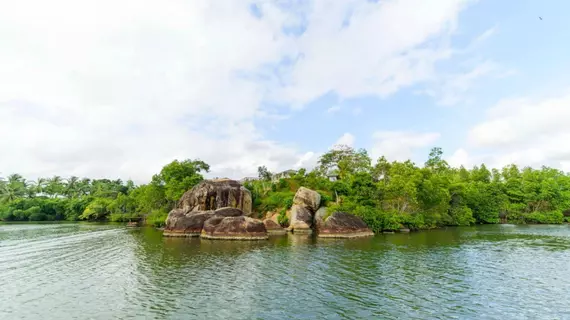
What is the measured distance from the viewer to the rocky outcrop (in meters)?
53.9

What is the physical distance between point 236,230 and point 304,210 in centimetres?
1544

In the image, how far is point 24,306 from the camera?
58.2 feet

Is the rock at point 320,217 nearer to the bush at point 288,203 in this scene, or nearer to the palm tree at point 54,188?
the bush at point 288,203

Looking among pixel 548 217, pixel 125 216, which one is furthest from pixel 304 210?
pixel 548 217

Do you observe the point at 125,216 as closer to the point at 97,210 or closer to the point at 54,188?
the point at 97,210

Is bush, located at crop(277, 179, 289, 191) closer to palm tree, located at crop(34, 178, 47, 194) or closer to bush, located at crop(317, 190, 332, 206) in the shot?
bush, located at crop(317, 190, 332, 206)

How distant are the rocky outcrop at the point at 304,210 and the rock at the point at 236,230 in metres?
10.4

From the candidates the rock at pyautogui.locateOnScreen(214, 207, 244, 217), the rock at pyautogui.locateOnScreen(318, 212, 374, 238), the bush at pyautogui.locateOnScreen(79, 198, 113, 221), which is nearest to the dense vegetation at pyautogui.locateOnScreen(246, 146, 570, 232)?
the rock at pyautogui.locateOnScreen(318, 212, 374, 238)

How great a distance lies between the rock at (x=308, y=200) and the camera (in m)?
56.3

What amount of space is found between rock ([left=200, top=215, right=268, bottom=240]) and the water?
21.3 feet

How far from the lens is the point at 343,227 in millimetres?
47312

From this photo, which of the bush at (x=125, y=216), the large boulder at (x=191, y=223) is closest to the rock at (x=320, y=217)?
the large boulder at (x=191, y=223)

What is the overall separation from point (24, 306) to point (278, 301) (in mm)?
14592

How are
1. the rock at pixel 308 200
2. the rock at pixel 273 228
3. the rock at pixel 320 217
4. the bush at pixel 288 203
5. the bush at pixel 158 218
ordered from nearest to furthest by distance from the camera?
the rock at pixel 273 228 → the rock at pixel 320 217 → the rock at pixel 308 200 → the bush at pixel 288 203 → the bush at pixel 158 218
